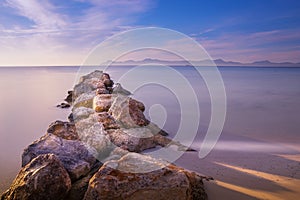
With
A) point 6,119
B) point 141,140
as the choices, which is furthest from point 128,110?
point 6,119

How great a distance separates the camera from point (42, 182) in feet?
11.8

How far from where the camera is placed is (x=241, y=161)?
5.80 meters

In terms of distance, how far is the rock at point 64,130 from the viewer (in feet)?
18.9

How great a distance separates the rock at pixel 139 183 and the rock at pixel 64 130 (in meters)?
2.34

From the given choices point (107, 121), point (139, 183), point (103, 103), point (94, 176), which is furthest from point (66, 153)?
point (103, 103)

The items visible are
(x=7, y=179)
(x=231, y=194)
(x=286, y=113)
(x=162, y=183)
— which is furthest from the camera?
(x=286, y=113)

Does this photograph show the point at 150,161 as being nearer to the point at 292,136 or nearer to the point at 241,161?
the point at 241,161

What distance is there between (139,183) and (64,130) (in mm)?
3071

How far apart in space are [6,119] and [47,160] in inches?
344

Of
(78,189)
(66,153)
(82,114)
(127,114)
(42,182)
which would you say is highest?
(127,114)

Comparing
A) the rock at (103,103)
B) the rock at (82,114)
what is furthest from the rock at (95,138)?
the rock at (103,103)

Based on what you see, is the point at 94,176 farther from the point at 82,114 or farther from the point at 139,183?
the point at 82,114

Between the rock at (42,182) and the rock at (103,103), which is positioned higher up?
the rock at (103,103)

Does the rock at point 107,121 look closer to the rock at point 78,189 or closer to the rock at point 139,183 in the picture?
the rock at point 78,189
